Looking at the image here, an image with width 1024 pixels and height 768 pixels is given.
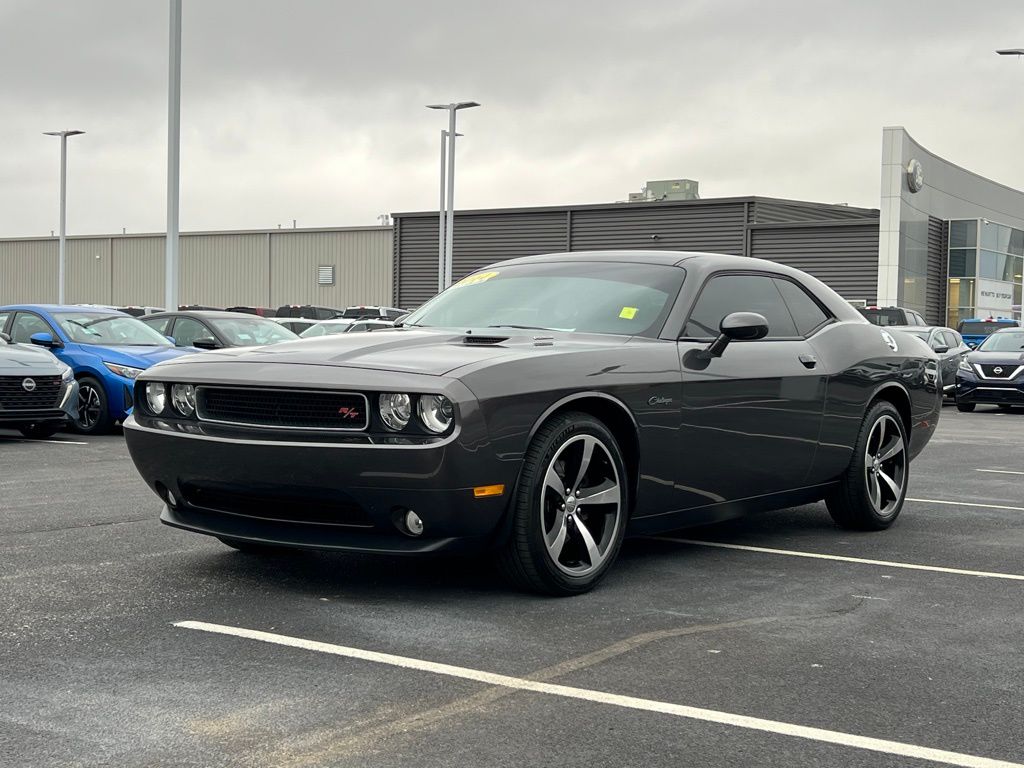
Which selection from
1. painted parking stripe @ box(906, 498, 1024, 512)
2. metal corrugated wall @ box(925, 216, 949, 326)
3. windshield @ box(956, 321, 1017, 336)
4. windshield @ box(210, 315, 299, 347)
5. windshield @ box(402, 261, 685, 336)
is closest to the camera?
windshield @ box(402, 261, 685, 336)

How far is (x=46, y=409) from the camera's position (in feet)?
43.3


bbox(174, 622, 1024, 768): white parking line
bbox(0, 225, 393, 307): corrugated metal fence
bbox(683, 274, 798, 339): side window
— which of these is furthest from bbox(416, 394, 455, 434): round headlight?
bbox(0, 225, 393, 307): corrugated metal fence

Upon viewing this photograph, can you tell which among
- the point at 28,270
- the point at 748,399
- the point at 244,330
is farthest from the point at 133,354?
the point at 28,270

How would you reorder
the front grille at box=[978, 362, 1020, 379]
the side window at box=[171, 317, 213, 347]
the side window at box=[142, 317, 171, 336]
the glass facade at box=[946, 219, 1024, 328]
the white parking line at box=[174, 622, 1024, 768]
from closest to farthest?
the white parking line at box=[174, 622, 1024, 768] < the side window at box=[171, 317, 213, 347] < the side window at box=[142, 317, 171, 336] < the front grille at box=[978, 362, 1020, 379] < the glass facade at box=[946, 219, 1024, 328]

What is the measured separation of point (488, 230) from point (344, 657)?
4969 centimetres

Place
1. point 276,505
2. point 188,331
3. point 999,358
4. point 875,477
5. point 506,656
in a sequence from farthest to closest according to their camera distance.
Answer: point 999,358, point 188,331, point 875,477, point 276,505, point 506,656

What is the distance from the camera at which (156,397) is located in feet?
19.1

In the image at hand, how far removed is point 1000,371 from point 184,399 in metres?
19.4

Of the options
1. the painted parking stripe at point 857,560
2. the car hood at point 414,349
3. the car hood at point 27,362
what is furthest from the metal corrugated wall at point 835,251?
the car hood at point 414,349

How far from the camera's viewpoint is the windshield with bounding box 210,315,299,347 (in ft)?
53.5

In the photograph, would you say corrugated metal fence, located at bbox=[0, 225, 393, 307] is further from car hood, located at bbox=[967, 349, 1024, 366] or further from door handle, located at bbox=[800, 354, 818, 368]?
door handle, located at bbox=[800, 354, 818, 368]

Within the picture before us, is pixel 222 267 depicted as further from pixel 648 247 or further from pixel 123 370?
pixel 123 370

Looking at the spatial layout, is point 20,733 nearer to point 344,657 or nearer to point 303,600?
point 344,657

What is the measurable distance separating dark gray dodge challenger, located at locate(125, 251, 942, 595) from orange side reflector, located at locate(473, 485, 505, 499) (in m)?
0.01
